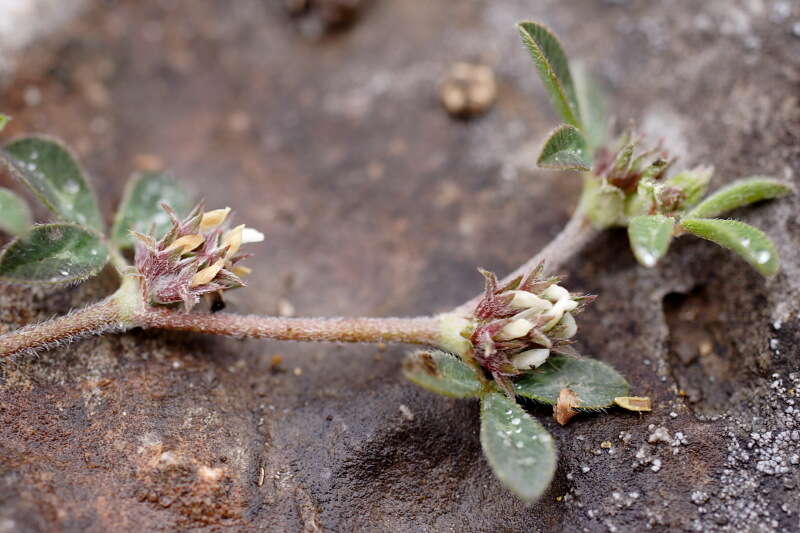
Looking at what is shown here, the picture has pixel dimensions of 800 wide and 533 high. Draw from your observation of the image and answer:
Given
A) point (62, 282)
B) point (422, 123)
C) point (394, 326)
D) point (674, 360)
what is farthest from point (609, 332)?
point (62, 282)

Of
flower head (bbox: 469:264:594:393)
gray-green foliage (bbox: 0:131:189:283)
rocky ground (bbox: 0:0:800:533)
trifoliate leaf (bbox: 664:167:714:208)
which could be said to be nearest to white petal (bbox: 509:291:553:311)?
flower head (bbox: 469:264:594:393)

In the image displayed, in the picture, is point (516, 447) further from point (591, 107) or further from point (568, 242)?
point (591, 107)

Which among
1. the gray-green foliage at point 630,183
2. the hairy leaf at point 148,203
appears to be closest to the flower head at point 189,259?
the hairy leaf at point 148,203

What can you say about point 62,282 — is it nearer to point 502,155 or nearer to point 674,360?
point 502,155

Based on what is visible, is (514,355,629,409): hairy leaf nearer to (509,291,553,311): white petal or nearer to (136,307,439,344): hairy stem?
(509,291,553,311): white petal

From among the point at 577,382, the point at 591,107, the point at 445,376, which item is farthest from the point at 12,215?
the point at 591,107

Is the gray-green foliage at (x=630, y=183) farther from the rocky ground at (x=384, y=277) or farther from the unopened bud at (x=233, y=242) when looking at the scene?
the unopened bud at (x=233, y=242)
